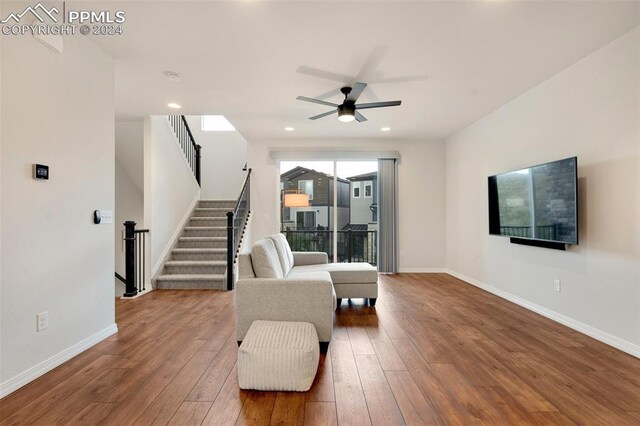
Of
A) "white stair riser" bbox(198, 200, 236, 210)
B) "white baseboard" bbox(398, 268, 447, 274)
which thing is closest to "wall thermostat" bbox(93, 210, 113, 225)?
"white stair riser" bbox(198, 200, 236, 210)

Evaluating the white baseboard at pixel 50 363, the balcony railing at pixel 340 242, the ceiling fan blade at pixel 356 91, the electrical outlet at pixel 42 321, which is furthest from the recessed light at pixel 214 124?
the electrical outlet at pixel 42 321

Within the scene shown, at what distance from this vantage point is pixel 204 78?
3.52m

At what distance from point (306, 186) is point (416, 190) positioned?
2262 millimetres

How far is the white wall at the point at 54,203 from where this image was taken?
6.73 ft

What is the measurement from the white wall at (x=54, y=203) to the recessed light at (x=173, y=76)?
51cm

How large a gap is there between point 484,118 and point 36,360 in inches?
231

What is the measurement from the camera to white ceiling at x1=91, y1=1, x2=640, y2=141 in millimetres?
2367

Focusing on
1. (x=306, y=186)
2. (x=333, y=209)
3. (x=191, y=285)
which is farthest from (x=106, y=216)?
(x=333, y=209)

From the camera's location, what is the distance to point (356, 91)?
3355mm

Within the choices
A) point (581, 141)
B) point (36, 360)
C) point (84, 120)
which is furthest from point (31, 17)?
point (581, 141)

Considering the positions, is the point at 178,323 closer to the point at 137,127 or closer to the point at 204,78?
the point at 204,78

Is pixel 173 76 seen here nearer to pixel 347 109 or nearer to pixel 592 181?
pixel 347 109

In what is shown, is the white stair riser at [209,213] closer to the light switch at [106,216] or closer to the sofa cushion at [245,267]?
the light switch at [106,216]

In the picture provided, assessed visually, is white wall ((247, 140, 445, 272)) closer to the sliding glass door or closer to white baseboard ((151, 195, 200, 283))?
the sliding glass door
